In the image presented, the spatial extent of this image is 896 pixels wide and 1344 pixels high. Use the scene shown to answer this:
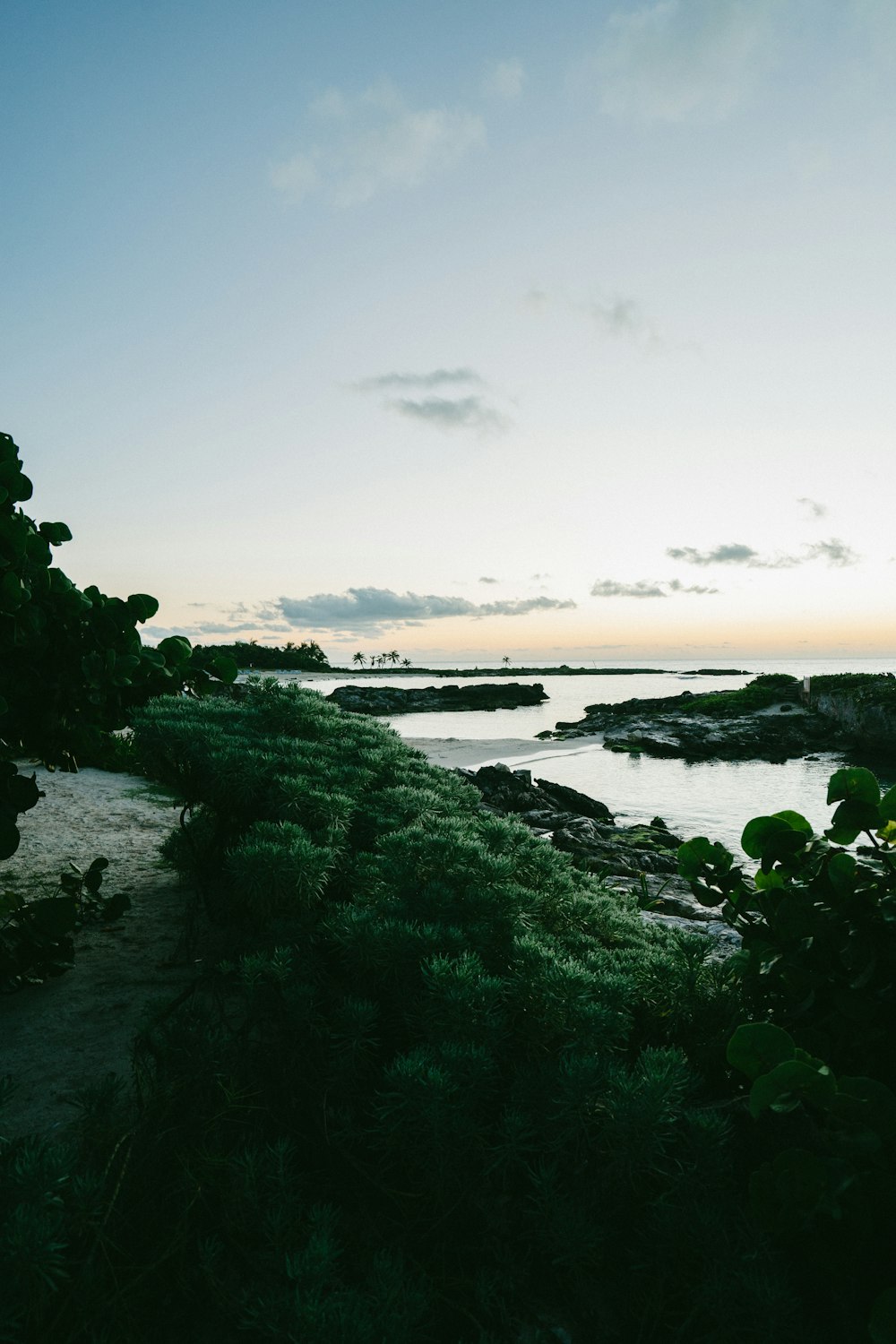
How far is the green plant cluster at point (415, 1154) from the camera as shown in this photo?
5.88 feet

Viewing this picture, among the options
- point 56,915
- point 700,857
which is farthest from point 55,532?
point 700,857

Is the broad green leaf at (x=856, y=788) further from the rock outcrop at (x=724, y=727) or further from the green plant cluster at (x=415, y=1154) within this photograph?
the rock outcrop at (x=724, y=727)

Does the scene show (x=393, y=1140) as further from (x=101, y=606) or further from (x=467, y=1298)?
(x=101, y=606)

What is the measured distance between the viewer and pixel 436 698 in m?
48.1

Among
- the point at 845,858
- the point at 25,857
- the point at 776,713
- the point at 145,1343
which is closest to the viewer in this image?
the point at 145,1343

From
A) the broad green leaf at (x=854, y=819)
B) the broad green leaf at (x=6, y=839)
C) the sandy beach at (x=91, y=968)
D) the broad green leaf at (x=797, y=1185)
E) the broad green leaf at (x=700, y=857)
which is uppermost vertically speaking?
the broad green leaf at (x=854, y=819)

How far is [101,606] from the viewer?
343 cm

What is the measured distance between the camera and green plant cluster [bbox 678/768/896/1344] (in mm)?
1625

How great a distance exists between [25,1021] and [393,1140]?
2.24 meters

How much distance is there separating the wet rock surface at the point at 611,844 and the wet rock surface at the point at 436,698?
89.0 ft

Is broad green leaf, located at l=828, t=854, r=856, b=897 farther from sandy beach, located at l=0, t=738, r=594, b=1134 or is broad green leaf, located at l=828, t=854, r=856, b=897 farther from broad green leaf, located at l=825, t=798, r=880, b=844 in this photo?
sandy beach, located at l=0, t=738, r=594, b=1134

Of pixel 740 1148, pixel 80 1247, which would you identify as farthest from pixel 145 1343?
pixel 740 1148

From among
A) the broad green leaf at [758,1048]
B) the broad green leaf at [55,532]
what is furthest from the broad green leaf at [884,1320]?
the broad green leaf at [55,532]

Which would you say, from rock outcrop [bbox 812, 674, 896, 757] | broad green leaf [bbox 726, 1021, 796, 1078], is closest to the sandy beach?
broad green leaf [bbox 726, 1021, 796, 1078]
